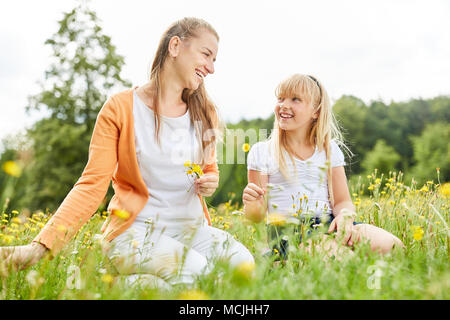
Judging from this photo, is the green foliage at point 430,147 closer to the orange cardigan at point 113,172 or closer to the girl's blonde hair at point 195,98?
the girl's blonde hair at point 195,98

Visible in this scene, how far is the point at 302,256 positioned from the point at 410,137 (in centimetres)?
3254

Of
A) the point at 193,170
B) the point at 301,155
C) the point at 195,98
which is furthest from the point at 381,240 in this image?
the point at 195,98

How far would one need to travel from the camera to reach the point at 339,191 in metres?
3.08

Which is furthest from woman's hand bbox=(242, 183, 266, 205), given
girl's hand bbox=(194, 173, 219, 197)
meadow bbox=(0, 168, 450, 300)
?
meadow bbox=(0, 168, 450, 300)

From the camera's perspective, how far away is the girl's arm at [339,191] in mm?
3021

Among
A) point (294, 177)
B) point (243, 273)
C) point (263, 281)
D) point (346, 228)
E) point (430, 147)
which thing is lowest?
point (263, 281)

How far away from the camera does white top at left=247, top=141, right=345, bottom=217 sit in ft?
9.68

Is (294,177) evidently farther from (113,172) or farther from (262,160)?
(113,172)

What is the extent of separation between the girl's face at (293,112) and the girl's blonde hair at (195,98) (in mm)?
462

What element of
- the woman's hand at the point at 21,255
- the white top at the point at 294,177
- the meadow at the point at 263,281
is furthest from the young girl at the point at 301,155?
the woman's hand at the point at 21,255

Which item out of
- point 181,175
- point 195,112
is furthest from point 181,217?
point 195,112

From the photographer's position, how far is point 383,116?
34219 millimetres

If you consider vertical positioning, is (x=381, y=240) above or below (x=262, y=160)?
below

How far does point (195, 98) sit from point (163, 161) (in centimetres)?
55
